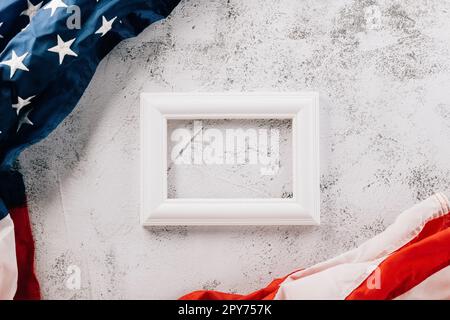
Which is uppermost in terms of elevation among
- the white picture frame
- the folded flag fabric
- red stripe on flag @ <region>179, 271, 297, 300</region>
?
the white picture frame

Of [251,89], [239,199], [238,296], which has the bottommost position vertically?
[238,296]

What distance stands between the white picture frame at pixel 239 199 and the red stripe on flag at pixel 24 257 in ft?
0.85

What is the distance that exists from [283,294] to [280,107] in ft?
1.27

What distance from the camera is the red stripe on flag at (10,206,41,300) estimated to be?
3.29 ft

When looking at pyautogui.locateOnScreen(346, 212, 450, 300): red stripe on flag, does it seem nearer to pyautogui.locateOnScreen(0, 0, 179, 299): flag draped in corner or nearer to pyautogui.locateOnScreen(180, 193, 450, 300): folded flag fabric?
pyautogui.locateOnScreen(180, 193, 450, 300): folded flag fabric

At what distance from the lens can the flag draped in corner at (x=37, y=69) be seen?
898 millimetres

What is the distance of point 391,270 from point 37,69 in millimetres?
743

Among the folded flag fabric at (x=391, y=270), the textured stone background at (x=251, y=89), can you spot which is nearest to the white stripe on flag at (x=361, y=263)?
the folded flag fabric at (x=391, y=270)

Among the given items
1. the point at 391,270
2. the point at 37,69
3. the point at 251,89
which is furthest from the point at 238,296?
the point at 37,69

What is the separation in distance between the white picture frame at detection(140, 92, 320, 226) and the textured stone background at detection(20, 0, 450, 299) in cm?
3

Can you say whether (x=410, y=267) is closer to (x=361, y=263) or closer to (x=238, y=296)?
(x=361, y=263)

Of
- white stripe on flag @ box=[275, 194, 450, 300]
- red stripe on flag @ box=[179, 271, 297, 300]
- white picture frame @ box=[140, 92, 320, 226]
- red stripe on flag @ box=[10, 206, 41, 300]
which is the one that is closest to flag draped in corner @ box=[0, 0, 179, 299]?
red stripe on flag @ box=[10, 206, 41, 300]

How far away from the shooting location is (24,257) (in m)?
1.01
